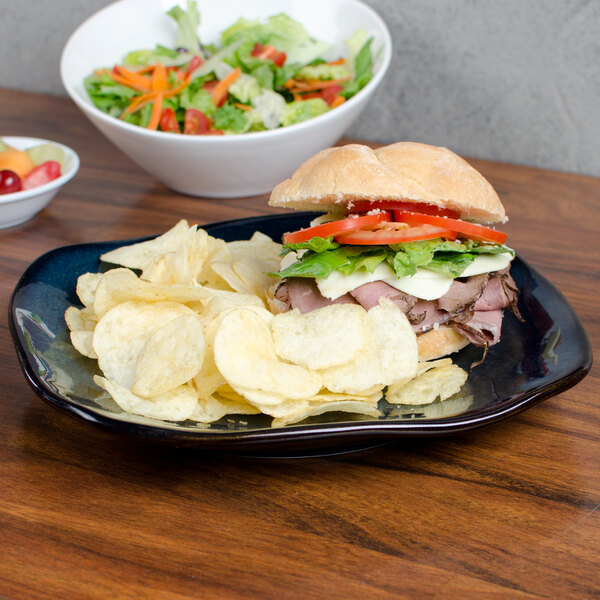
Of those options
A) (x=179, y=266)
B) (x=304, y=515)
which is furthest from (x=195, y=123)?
(x=304, y=515)

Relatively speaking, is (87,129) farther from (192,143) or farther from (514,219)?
(514,219)

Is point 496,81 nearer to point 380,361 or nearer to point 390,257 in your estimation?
point 390,257

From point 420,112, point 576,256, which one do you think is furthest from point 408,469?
point 420,112

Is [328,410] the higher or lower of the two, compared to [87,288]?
higher

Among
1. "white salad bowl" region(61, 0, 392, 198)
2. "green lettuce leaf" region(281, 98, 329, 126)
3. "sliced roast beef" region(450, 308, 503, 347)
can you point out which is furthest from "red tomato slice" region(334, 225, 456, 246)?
"green lettuce leaf" region(281, 98, 329, 126)

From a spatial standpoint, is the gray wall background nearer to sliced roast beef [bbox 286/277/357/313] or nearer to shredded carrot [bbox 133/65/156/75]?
shredded carrot [bbox 133/65/156/75]
